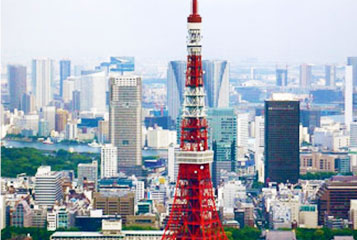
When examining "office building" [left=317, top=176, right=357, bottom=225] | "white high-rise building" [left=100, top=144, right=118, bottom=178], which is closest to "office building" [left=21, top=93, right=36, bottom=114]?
"white high-rise building" [left=100, top=144, right=118, bottom=178]

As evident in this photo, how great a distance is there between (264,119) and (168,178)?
13.6 ft

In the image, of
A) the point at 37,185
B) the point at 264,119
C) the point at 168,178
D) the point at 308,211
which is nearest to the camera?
the point at 308,211

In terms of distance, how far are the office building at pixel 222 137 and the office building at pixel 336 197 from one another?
6.77 ft

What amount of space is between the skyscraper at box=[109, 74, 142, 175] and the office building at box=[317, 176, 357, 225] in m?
6.23

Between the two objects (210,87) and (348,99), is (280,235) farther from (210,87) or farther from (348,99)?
(348,99)

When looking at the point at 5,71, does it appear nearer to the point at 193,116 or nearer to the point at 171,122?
the point at 171,122

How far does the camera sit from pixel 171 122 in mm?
26859

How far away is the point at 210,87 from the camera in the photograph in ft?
83.8

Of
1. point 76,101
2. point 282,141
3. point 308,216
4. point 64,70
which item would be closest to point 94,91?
point 64,70

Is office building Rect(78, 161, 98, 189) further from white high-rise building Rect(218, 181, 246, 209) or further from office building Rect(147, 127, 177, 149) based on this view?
office building Rect(147, 127, 177, 149)

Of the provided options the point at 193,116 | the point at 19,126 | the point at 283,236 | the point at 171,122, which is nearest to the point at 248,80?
the point at 171,122

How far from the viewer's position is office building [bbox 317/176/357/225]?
17.2 meters

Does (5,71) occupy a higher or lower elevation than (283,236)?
higher

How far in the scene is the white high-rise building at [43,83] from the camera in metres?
28.6
